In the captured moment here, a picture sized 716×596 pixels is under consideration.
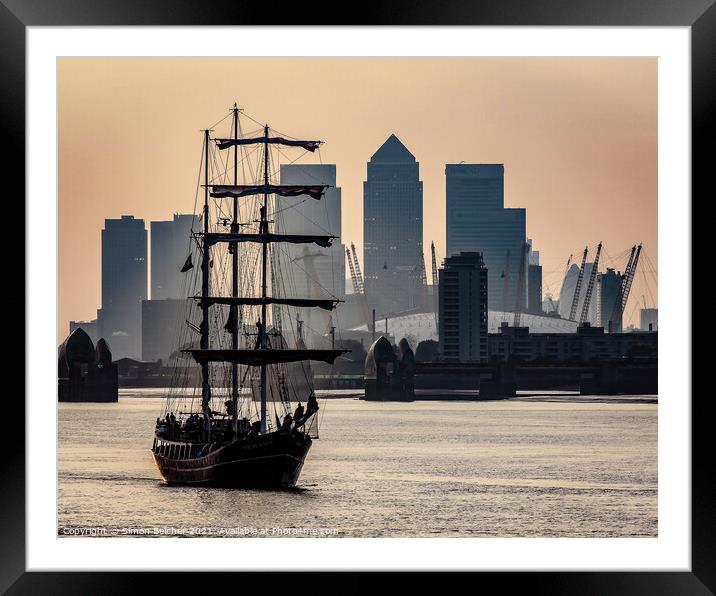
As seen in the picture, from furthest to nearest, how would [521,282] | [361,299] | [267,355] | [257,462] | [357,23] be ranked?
[521,282] < [361,299] < [257,462] < [267,355] < [357,23]

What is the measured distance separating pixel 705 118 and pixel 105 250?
53.6 m

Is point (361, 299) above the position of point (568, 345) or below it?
above

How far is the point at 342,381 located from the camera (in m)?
103

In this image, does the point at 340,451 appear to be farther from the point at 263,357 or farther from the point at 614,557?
the point at 614,557

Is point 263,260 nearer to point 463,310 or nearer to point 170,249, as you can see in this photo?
point 170,249

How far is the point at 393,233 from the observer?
357 feet

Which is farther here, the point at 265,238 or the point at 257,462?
the point at 265,238

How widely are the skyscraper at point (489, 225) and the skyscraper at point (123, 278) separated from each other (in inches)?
1282

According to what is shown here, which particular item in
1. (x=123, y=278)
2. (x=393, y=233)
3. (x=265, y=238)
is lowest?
(x=265, y=238)

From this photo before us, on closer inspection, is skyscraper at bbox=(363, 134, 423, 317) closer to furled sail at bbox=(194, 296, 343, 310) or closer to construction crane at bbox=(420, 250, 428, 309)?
construction crane at bbox=(420, 250, 428, 309)

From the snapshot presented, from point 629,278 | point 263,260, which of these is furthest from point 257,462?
point 629,278

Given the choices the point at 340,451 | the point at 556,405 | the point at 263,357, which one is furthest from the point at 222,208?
the point at 556,405

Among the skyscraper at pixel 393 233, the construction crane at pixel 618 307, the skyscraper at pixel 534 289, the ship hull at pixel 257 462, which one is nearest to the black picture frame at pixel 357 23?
the ship hull at pixel 257 462

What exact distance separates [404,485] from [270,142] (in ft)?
38.1
